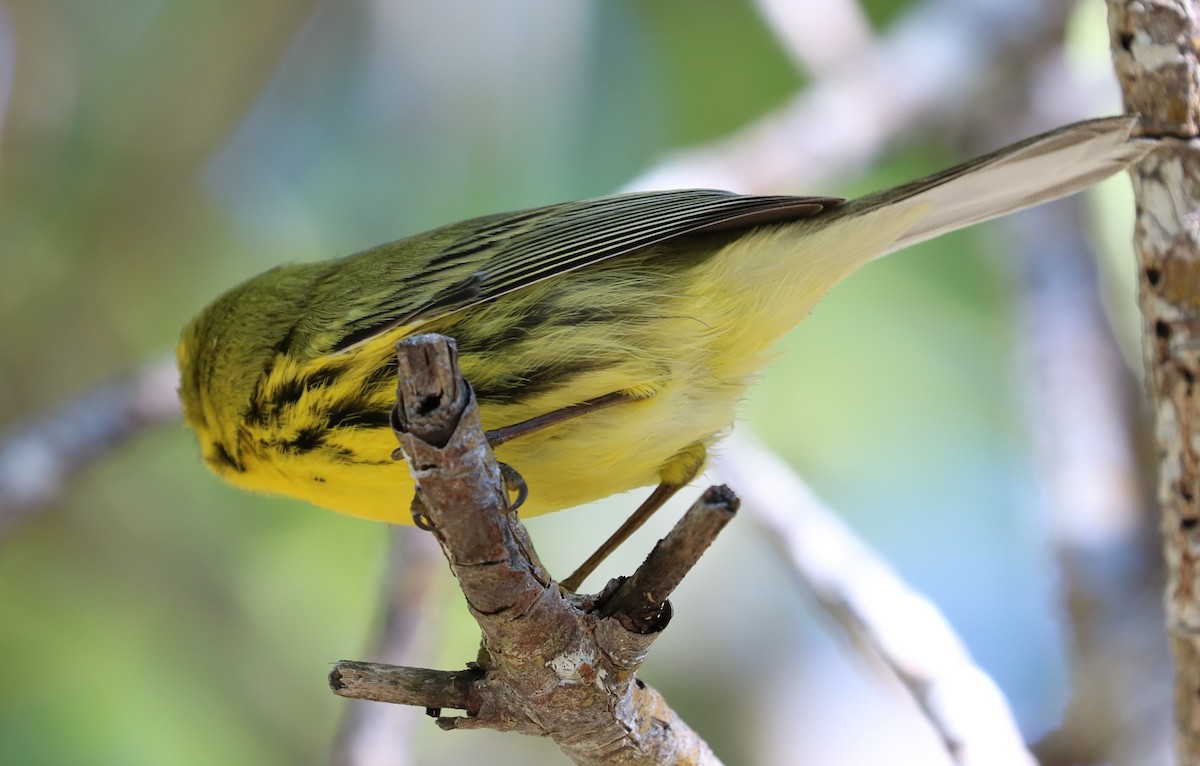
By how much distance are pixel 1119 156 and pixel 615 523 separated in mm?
4215

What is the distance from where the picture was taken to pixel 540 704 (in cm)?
240

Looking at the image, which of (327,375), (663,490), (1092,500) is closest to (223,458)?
(327,375)

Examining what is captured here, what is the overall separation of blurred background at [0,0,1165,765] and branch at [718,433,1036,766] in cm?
148

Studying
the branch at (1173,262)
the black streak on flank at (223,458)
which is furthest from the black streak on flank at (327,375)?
the branch at (1173,262)

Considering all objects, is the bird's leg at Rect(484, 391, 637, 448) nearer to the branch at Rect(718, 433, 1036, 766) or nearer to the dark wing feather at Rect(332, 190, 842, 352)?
the dark wing feather at Rect(332, 190, 842, 352)

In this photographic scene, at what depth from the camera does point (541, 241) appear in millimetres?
3217

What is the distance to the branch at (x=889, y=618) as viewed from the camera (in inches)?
121

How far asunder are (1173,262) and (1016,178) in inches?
20.9

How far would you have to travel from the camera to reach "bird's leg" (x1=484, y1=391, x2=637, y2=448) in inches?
107

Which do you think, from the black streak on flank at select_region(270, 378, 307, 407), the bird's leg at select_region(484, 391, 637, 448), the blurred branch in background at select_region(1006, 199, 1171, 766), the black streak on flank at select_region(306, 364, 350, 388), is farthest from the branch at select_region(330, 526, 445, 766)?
the blurred branch in background at select_region(1006, 199, 1171, 766)

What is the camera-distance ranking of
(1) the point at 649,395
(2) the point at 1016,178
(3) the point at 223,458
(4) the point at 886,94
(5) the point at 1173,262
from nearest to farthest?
(5) the point at 1173,262, (1) the point at 649,395, (2) the point at 1016,178, (3) the point at 223,458, (4) the point at 886,94

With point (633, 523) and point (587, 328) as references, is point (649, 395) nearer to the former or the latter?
point (587, 328)

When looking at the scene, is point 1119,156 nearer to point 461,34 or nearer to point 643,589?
point 643,589

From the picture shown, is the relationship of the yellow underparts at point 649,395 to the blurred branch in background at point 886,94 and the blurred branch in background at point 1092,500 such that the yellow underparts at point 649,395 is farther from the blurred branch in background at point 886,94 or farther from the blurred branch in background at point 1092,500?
the blurred branch in background at point 886,94
